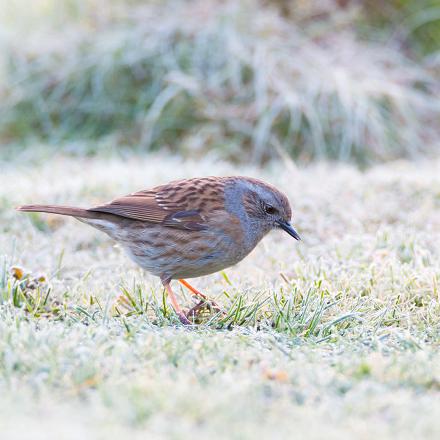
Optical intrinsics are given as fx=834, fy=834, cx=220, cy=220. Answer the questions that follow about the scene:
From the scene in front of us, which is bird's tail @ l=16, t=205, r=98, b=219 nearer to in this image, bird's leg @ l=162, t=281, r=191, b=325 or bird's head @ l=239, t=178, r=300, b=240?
bird's leg @ l=162, t=281, r=191, b=325

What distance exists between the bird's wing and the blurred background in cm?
435

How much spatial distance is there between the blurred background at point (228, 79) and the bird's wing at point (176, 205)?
14.3ft

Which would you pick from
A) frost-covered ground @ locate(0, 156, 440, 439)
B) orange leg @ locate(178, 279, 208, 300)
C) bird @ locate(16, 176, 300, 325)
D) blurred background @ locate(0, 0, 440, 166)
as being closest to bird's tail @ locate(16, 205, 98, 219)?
bird @ locate(16, 176, 300, 325)

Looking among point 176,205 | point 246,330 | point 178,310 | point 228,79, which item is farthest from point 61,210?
point 228,79

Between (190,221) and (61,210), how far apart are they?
0.77 metres

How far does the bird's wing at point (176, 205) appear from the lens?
4.81m

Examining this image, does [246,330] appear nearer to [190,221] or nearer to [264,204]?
[190,221]

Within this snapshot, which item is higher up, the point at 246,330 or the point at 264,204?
the point at 264,204

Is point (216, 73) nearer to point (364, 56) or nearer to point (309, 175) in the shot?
point (364, 56)

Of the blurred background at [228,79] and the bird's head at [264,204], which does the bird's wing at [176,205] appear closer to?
the bird's head at [264,204]

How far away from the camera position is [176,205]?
491 cm

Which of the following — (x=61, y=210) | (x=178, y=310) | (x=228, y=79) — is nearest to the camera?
(x=178, y=310)

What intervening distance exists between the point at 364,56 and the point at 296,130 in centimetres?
173

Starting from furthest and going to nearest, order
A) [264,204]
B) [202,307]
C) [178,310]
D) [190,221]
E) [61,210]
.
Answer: [264,204]
[61,210]
[190,221]
[202,307]
[178,310]
